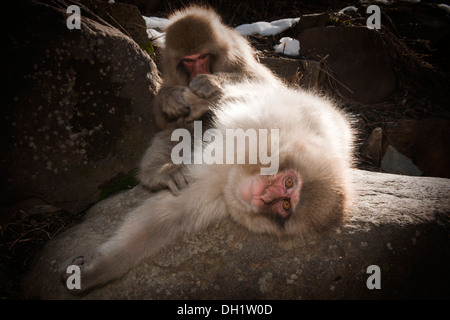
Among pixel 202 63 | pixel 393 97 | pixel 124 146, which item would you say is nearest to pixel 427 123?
pixel 393 97

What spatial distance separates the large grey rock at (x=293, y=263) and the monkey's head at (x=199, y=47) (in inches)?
76.1

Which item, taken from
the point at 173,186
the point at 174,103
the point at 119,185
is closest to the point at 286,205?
the point at 173,186

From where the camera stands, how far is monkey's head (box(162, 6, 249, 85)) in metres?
3.36

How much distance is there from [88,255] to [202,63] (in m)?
2.31

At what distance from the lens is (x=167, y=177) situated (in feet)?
8.30

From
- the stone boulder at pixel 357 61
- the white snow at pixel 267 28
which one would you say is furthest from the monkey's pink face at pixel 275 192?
the white snow at pixel 267 28

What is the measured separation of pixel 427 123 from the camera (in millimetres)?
4453

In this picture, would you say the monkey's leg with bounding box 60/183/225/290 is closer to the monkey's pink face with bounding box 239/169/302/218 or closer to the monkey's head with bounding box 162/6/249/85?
the monkey's pink face with bounding box 239/169/302/218

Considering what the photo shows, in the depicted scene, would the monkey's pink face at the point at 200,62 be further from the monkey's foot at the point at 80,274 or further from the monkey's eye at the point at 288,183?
the monkey's foot at the point at 80,274

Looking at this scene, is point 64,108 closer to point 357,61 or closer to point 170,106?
point 170,106

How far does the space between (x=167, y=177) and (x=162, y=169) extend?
15 centimetres

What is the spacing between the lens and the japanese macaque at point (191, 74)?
2.76 m

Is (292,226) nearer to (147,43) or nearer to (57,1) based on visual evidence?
(57,1)

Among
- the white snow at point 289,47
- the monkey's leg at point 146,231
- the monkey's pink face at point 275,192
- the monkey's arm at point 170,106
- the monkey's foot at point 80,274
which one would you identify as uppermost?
the white snow at point 289,47
